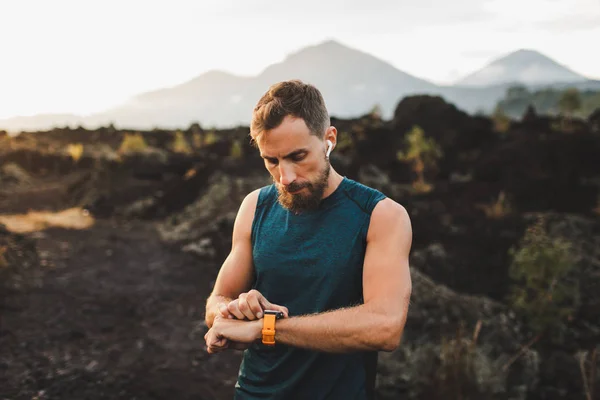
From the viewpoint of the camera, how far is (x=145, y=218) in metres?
13.2

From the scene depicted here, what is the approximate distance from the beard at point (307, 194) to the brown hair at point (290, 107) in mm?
192

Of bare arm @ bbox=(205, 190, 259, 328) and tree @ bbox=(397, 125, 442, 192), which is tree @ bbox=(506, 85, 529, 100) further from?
bare arm @ bbox=(205, 190, 259, 328)

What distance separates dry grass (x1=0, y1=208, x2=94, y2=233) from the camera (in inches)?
450

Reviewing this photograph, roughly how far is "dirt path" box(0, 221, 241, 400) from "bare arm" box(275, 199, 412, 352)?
3481 mm

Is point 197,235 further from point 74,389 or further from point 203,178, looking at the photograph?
point 74,389

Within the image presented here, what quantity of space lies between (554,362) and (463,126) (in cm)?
1695

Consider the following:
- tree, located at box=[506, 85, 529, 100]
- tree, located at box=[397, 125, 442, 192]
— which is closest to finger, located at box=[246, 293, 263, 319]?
tree, located at box=[397, 125, 442, 192]

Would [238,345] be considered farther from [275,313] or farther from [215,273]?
[215,273]

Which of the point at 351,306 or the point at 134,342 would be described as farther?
the point at 134,342

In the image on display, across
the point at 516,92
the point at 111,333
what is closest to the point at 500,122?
the point at 111,333

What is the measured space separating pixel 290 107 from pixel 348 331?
3.05ft

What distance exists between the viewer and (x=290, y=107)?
6.05 feet

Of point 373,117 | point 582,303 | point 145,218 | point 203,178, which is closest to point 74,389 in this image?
point 582,303

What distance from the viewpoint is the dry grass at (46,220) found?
37.5ft
